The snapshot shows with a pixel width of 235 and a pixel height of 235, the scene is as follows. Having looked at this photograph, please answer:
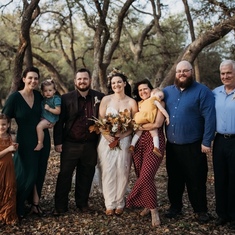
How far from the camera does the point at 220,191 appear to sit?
491cm

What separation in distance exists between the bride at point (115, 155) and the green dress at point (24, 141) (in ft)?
3.30

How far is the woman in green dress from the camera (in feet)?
16.1

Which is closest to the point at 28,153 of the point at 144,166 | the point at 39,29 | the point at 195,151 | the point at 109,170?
the point at 109,170

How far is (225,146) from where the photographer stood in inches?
185

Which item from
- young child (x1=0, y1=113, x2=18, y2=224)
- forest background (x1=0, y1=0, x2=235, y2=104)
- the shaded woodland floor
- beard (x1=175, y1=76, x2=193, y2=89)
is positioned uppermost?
forest background (x1=0, y1=0, x2=235, y2=104)

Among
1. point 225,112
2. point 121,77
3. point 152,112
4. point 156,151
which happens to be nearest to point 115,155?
point 156,151

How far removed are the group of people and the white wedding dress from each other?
2 centimetres

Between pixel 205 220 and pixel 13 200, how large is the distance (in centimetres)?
282

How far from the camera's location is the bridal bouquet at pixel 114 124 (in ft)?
16.5

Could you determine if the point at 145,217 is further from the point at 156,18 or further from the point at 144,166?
the point at 156,18

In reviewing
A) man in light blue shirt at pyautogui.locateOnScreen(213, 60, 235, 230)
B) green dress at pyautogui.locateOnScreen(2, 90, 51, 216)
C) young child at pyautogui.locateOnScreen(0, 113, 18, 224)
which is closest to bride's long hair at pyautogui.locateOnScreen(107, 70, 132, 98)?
green dress at pyautogui.locateOnScreen(2, 90, 51, 216)

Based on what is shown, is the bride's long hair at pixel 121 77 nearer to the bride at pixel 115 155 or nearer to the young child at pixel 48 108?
the bride at pixel 115 155

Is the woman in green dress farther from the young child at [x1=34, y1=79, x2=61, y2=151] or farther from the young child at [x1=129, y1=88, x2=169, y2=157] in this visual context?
the young child at [x1=129, y1=88, x2=169, y2=157]

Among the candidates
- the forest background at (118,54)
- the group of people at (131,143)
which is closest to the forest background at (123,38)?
the forest background at (118,54)
